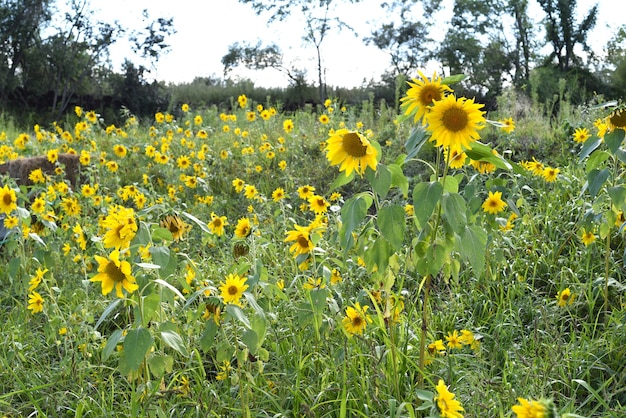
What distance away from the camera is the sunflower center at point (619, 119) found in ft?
7.06

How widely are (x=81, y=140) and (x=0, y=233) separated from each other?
6.62 feet

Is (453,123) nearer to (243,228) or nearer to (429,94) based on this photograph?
(429,94)

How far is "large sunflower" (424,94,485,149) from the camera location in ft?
5.24

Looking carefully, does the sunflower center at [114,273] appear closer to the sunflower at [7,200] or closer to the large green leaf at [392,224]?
the large green leaf at [392,224]

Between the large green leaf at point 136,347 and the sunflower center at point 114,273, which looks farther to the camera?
the sunflower center at point 114,273

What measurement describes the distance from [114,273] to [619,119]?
173cm

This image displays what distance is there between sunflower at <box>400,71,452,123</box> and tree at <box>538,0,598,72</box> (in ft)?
74.4

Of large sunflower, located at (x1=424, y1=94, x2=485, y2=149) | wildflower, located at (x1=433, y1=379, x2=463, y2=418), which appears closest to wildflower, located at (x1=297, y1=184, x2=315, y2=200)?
large sunflower, located at (x1=424, y1=94, x2=485, y2=149)

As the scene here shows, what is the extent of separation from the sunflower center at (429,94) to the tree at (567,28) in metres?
22.7

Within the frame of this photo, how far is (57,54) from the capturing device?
1922 cm

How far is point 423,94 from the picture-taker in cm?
175

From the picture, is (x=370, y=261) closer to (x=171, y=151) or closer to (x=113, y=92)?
(x=171, y=151)

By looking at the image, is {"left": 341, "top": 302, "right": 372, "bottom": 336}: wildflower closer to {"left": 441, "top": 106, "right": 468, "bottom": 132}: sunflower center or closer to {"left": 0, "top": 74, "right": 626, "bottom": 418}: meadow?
{"left": 0, "top": 74, "right": 626, "bottom": 418}: meadow

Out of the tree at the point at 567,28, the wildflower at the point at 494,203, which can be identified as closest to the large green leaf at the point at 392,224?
the wildflower at the point at 494,203
